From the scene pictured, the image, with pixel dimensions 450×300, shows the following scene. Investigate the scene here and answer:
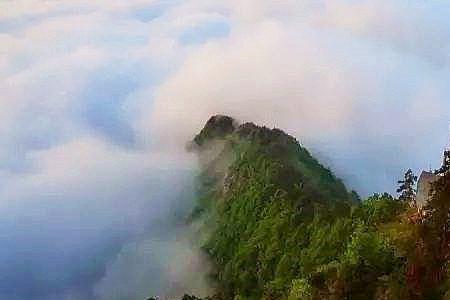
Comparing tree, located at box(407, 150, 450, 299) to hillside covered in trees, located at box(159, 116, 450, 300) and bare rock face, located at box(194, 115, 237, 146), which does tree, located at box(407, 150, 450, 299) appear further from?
bare rock face, located at box(194, 115, 237, 146)

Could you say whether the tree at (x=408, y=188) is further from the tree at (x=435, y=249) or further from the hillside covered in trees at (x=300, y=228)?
the tree at (x=435, y=249)

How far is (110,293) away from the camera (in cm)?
13825

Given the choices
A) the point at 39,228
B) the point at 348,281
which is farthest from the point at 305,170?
the point at 39,228

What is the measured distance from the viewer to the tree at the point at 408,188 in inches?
2151

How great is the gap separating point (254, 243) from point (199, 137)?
67.5 meters

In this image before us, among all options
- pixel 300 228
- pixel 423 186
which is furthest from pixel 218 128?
pixel 423 186

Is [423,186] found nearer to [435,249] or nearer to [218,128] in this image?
[435,249]

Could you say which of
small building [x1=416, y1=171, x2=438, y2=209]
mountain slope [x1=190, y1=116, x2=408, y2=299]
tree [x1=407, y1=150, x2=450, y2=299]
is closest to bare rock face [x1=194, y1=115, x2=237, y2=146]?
mountain slope [x1=190, y1=116, x2=408, y2=299]

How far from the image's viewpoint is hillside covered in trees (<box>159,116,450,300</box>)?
40.8 m

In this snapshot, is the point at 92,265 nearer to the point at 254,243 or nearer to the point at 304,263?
the point at 254,243

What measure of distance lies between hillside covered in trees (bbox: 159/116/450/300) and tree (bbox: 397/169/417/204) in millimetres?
138

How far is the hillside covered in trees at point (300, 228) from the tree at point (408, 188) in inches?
5.4

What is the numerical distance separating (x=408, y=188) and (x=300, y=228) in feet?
123

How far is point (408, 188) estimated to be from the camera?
55062 millimetres
